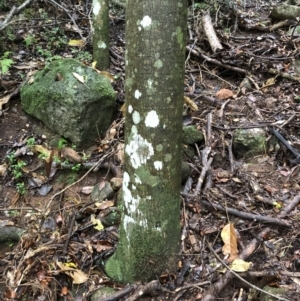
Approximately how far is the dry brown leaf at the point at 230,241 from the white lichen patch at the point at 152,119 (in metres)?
1.38

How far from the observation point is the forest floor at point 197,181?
324 cm

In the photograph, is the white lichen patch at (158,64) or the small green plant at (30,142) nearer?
the white lichen patch at (158,64)

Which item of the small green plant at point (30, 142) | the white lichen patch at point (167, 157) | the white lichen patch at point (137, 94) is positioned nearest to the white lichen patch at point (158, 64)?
the white lichen patch at point (137, 94)

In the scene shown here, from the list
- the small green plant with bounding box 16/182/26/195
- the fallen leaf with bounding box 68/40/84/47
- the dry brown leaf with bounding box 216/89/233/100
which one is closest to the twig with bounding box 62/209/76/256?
the small green plant with bounding box 16/182/26/195

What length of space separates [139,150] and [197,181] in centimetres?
170

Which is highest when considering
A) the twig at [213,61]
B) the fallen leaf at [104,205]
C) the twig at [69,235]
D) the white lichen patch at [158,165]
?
the white lichen patch at [158,165]

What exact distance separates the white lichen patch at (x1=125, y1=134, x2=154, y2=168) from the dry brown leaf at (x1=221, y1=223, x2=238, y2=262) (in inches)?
46.9

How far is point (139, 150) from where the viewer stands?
278cm

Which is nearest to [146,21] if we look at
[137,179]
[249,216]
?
[137,179]

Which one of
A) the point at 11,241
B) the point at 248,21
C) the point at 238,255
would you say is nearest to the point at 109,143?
the point at 11,241

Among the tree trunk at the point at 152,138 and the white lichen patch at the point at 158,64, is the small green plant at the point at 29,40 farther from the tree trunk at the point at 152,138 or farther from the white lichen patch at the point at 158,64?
the white lichen patch at the point at 158,64

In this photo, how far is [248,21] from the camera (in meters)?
8.92

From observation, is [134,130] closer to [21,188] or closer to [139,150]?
[139,150]

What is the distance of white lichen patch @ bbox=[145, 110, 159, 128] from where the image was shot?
2662mm
